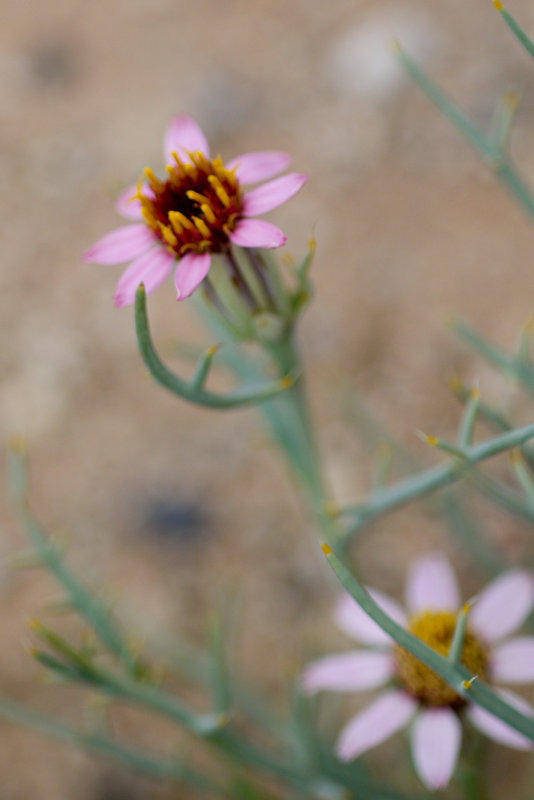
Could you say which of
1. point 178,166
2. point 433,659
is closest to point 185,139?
point 178,166

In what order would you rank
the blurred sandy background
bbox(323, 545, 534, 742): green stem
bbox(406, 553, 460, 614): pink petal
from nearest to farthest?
1. bbox(323, 545, 534, 742): green stem
2. bbox(406, 553, 460, 614): pink petal
3. the blurred sandy background

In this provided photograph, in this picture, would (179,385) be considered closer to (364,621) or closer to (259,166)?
(259,166)

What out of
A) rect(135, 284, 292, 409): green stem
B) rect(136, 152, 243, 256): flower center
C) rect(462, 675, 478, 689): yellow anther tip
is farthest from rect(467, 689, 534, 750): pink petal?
rect(136, 152, 243, 256): flower center

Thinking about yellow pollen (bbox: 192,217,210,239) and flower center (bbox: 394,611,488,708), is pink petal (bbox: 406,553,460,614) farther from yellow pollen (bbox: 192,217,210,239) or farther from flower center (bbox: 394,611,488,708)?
yellow pollen (bbox: 192,217,210,239)

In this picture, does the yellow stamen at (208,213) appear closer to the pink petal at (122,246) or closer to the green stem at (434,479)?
the pink petal at (122,246)

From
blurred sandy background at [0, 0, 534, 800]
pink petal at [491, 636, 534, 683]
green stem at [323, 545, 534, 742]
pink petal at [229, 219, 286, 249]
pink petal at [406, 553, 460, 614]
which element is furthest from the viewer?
blurred sandy background at [0, 0, 534, 800]

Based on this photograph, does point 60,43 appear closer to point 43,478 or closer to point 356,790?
point 43,478
